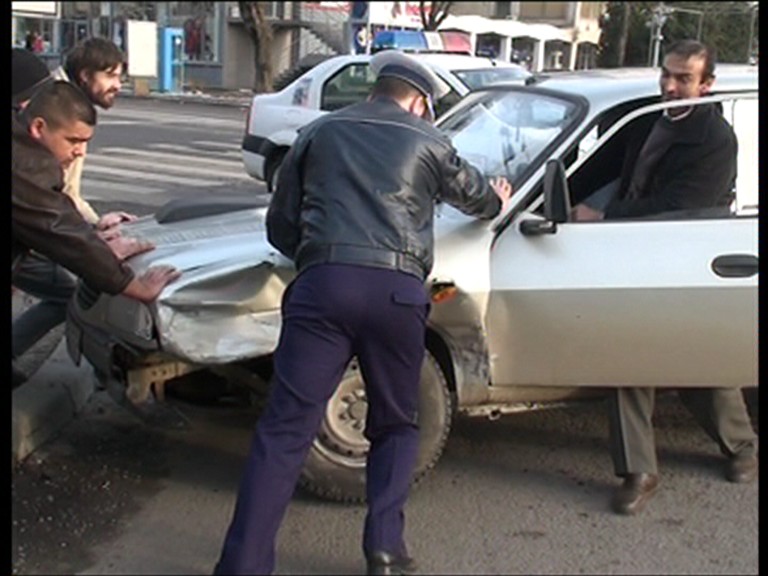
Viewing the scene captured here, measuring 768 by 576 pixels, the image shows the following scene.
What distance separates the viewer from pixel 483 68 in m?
10.4

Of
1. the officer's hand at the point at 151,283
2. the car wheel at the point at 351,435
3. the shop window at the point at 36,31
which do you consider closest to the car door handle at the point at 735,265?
the car wheel at the point at 351,435

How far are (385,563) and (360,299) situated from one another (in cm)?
93

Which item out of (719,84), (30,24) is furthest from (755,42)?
(30,24)

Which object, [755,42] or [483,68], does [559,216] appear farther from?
[483,68]

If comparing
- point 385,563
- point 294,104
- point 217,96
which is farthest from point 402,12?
point 385,563

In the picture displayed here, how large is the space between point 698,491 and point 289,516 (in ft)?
5.90

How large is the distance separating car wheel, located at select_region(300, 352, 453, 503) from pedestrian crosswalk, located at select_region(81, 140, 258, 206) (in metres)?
7.35

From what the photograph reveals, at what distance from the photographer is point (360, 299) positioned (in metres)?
3.38

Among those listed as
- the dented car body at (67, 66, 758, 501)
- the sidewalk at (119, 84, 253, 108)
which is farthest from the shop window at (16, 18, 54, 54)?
the dented car body at (67, 66, 758, 501)

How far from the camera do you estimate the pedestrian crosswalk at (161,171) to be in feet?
39.7

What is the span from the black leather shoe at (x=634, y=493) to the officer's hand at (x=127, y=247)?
223 cm

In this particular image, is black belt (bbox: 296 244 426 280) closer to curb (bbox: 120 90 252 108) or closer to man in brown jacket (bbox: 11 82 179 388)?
man in brown jacket (bbox: 11 82 179 388)

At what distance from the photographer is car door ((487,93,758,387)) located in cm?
420

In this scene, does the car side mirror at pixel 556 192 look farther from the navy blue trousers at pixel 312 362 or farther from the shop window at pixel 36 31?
the shop window at pixel 36 31
